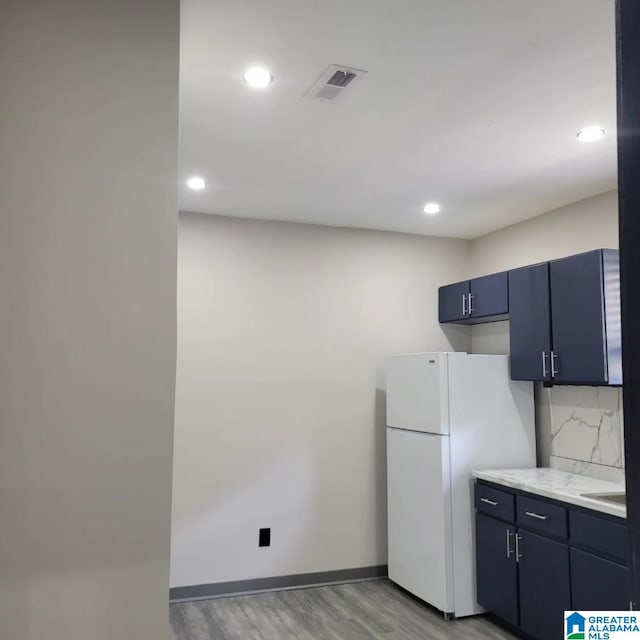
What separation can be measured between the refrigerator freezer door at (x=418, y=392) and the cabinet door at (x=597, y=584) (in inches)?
43.9

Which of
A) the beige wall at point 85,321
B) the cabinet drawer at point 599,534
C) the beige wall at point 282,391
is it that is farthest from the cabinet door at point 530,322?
the beige wall at point 85,321

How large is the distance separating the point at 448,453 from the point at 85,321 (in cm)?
275

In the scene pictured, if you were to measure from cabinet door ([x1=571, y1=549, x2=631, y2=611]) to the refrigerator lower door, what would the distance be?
2.95ft

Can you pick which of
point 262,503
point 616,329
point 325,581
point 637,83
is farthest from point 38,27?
point 325,581

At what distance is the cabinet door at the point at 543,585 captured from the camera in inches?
122

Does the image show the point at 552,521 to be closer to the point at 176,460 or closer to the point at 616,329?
the point at 616,329

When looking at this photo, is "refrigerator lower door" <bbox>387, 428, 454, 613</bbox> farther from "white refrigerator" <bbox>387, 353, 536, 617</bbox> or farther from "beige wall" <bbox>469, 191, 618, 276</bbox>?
"beige wall" <bbox>469, 191, 618, 276</bbox>

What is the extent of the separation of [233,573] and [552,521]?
222cm

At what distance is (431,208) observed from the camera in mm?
4176

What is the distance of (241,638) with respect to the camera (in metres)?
3.45

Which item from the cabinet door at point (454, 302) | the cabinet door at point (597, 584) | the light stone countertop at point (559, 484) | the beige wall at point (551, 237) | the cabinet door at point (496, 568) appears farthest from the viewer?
the cabinet door at point (454, 302)

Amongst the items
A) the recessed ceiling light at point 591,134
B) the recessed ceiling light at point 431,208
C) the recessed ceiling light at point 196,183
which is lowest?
the recessed ceiling light at point 431,208

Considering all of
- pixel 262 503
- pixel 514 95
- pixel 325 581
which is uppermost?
pixel 514 95

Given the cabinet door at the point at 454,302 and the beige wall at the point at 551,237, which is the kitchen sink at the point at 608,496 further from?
the cabinet door at the point at 454,302
